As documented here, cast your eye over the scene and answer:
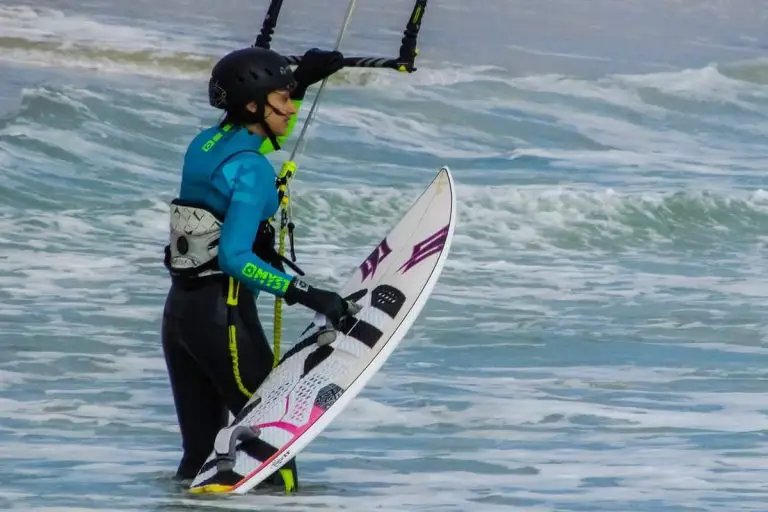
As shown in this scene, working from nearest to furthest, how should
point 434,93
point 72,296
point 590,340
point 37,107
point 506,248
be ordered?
point 590,340
point 72,296
point 506,248
point 37,107
point 434,93

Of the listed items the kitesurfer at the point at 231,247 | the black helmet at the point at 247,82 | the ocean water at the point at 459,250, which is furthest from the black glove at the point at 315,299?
the ocean water at the point at 459,250

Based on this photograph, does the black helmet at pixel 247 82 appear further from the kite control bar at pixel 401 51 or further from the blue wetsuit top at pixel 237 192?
the kite control bar at pixel 401 51

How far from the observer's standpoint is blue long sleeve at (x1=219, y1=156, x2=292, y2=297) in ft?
16.0

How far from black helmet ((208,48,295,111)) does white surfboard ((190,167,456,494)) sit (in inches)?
28.5

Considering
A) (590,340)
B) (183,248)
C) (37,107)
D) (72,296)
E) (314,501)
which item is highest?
(183,248)

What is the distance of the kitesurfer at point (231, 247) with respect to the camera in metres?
4.91

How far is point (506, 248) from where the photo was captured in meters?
12.2

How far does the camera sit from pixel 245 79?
5.01 m

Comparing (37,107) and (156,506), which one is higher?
(156,506)

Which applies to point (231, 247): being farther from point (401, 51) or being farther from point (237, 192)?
point (401, 51)

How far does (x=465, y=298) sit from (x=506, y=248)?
220cm

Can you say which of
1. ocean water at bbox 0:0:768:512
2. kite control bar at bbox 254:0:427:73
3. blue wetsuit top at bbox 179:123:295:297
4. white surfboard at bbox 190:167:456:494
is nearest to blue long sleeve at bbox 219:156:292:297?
blue wetsuit top at bbox 179:123:295:297

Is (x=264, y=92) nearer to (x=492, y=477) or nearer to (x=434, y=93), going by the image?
(x=492, y=477)

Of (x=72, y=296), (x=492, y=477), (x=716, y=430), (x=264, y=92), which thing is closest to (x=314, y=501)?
(x=492, y=477)
